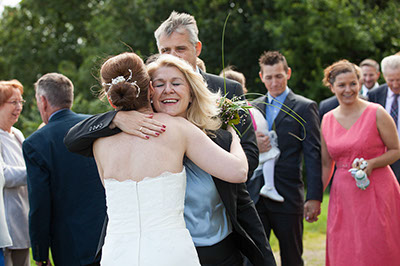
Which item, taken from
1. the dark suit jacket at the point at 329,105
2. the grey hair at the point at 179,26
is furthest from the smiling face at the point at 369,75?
the grey hair at the point at 179,26

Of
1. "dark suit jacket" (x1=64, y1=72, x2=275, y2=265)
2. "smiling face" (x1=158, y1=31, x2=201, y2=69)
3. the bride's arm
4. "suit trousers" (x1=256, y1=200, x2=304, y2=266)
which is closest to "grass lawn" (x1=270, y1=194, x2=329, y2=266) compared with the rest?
"suit trousers" (x1=256, y1=200, x2=304, y2=266)

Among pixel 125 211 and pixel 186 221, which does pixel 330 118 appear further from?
pixel 125 211

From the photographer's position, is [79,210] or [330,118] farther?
[330,118]

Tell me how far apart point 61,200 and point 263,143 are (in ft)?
7.29

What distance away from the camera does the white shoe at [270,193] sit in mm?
5449

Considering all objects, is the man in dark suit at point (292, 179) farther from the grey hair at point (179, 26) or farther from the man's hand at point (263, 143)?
the grey hair at point (179, 26)

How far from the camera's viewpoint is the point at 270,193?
5.46 m

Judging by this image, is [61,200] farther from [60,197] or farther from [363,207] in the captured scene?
[363,207]

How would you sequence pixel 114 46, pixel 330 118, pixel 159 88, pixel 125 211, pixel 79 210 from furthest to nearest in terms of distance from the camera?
pixel 114 46 < pixel 330 118 < pixel 79 210 < pixel 159 88 < pixel 125 211

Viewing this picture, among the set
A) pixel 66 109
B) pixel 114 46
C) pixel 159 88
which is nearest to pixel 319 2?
pixel 114 46

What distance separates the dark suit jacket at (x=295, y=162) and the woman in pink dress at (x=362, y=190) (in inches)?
7.8

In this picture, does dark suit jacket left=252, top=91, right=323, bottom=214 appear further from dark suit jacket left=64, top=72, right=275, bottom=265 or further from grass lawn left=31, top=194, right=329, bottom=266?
grass lawn left=31, top=194, right=329, bottom=266

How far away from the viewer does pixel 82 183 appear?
15.9 feet

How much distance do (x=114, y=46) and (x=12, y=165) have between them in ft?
49.7
